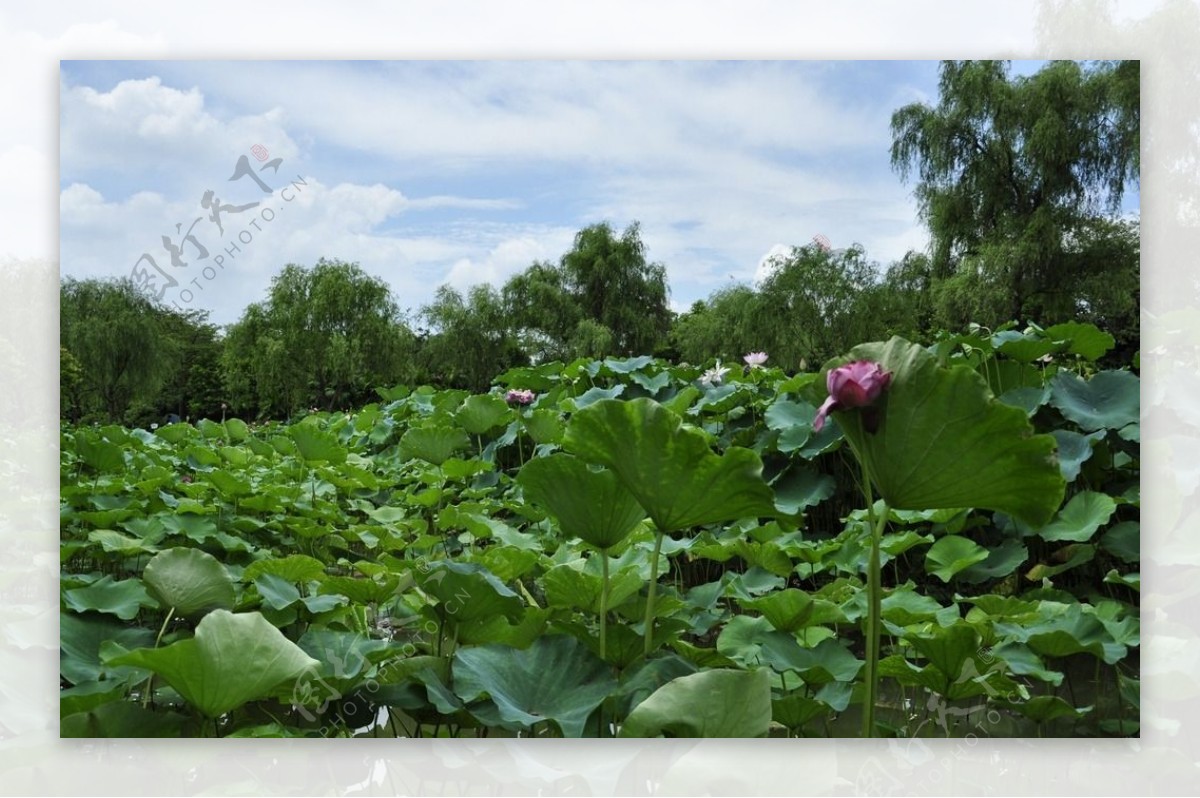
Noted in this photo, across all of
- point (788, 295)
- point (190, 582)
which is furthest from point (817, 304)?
point (190, 582)

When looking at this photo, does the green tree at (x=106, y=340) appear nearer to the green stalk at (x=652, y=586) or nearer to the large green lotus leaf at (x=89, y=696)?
the large green lotus leaf at (x=89, y=696)

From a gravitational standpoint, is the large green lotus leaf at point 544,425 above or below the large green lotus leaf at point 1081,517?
above

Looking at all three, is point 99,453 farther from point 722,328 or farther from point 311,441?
point 722,328

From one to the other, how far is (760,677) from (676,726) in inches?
3.9

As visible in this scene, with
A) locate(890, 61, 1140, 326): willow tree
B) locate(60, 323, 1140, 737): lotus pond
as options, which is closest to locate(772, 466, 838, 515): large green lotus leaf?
locate(60, 323, 1140, 737): lotus pond

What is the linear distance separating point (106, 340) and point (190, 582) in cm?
62

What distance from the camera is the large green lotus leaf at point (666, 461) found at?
87 centimetres

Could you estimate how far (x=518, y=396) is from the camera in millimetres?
2480

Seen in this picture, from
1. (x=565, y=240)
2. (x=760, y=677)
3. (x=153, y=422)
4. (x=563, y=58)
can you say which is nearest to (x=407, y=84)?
(x=563, y=58)

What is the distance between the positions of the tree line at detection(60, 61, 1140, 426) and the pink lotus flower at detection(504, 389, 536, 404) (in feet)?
1.52

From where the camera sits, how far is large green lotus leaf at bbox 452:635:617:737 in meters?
0.99

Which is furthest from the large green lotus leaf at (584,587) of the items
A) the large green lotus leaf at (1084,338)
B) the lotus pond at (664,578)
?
the large green lotus leaf at (1084,338)

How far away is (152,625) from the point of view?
1.25m

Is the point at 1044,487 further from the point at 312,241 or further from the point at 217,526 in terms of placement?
the point at 217,526
